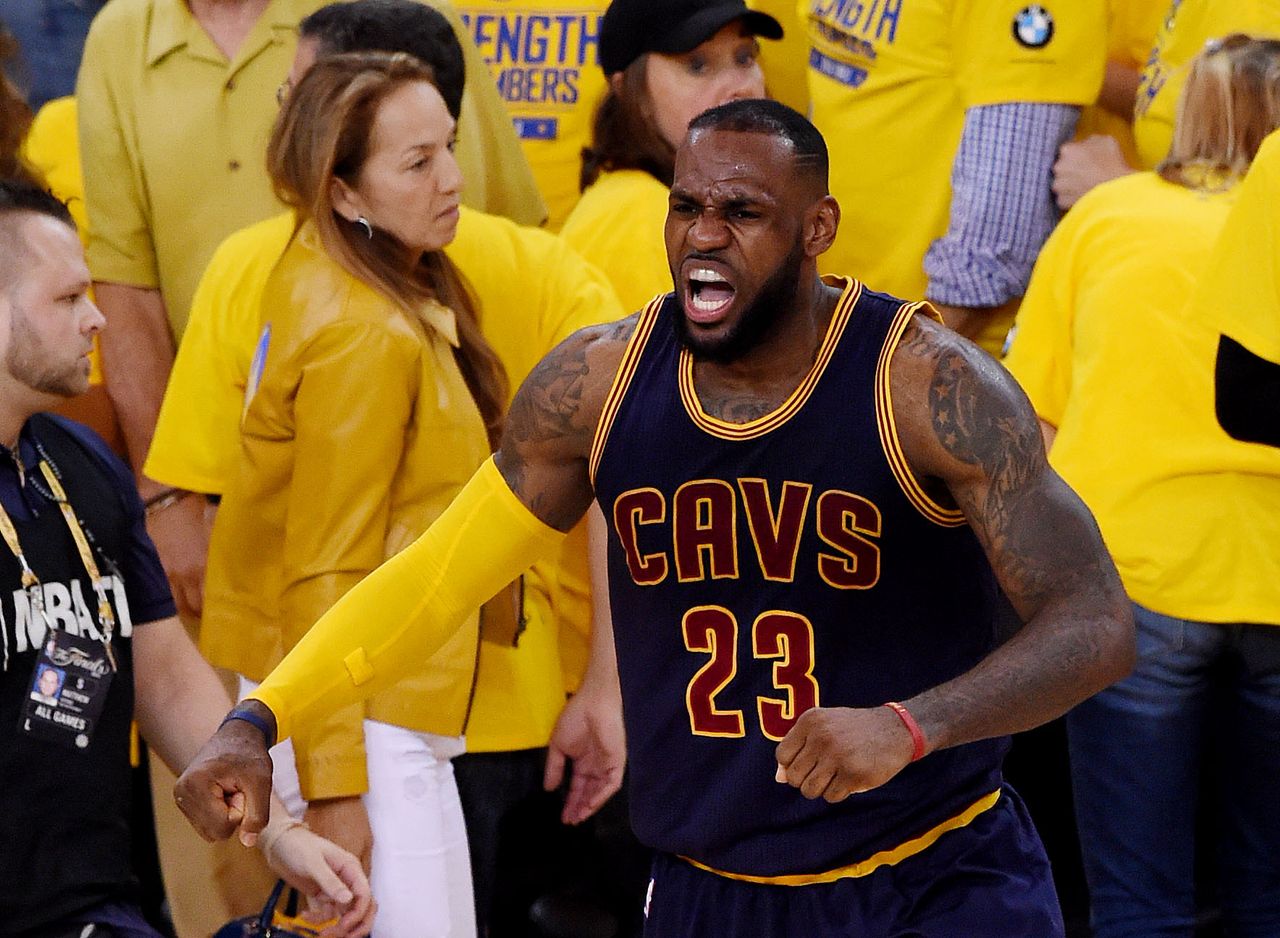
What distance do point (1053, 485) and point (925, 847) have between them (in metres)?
0.60

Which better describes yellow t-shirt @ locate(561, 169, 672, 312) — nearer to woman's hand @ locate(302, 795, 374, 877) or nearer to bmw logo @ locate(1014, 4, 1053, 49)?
bmw logo @ locate(1014, 4, 1053, 49)

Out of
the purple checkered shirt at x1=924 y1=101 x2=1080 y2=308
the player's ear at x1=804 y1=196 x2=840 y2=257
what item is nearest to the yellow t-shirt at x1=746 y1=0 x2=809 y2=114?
the purple checkered shirt at x1=924 y1=101 x2=1080 y2=308

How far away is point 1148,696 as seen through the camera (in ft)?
13.8

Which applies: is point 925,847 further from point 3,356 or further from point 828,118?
point 828,118

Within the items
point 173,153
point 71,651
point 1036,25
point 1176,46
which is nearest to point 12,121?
point 173,153

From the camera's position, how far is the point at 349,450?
379 centimetres

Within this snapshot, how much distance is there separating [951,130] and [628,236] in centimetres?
97

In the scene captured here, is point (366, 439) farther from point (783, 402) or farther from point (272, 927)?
point (783, 402)

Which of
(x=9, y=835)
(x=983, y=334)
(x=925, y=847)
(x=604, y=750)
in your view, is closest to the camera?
(x=925, y=847)

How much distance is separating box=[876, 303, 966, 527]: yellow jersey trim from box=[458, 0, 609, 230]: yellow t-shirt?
250 centimetres

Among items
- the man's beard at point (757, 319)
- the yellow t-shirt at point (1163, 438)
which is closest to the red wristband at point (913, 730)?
the man's beard at point (757, 319)

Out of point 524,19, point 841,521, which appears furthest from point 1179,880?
point 524,19

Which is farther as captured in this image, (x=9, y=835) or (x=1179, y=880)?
(x=1179, y=880)

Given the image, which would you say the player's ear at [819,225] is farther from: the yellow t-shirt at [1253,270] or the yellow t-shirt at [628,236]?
the yellow t-shirt at [628,236]
